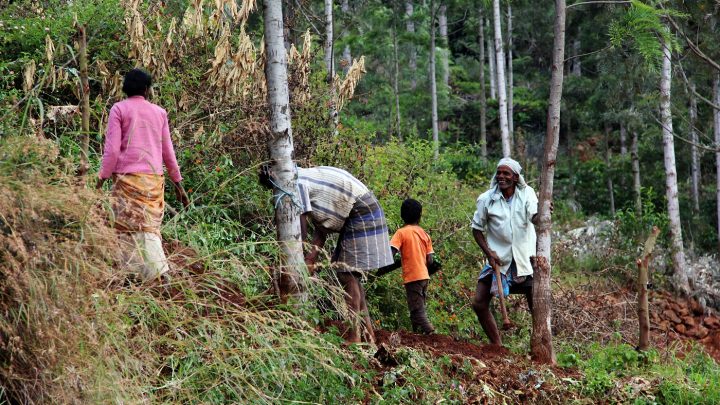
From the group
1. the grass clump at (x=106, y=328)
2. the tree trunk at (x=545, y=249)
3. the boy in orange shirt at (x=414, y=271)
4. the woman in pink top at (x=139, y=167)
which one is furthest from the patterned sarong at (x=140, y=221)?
the tree trunk at (x=545, y=249)

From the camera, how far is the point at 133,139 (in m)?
6.26

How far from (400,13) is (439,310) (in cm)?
1592

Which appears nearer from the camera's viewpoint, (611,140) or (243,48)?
(243,48)

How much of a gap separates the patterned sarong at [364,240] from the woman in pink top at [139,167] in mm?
1627

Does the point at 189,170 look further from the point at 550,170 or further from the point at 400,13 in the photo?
the point at 400,13

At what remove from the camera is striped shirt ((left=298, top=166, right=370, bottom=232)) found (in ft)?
24.1

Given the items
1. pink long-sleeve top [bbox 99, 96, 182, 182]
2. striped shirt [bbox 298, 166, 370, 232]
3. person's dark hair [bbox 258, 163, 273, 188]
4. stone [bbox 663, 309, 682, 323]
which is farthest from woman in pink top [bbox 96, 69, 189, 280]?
stone [bbox 663, 309, 682, 323]

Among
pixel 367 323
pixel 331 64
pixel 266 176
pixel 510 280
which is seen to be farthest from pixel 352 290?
pixel 331 64

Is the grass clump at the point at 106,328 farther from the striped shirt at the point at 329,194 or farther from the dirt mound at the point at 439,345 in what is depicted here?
the striped shirt at the point at 329,194

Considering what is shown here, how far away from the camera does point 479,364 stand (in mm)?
6973

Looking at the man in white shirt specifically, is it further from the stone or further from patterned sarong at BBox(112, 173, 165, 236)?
the stone

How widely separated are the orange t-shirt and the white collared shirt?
782mm

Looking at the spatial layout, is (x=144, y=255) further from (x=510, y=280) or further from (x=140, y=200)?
(x=510, y=280)

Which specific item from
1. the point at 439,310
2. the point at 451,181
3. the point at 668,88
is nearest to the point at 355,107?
the point at 668,88
